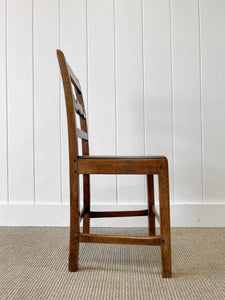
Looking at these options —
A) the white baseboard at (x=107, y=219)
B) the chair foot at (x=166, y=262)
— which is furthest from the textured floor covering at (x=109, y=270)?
the white baseboard at (x=107, y=219)

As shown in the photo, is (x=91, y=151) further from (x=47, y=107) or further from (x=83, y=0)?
(x=83, y=0)

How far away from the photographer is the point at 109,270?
0.88 meters

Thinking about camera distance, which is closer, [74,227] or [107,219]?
[74,227]

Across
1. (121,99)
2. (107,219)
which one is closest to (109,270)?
(107,219)

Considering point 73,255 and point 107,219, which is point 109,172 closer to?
point 73,255

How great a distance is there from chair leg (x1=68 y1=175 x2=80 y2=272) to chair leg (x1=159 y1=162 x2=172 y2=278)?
279mm

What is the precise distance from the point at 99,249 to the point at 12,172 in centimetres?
69

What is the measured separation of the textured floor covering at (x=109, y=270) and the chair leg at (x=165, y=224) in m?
0.04

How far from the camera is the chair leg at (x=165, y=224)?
0.83m

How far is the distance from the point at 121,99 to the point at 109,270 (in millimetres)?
873

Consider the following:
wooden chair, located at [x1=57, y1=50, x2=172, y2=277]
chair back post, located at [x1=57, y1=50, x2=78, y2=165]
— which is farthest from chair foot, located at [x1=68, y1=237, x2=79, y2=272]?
chair back post, located at [x1=57, y1=50, x2=78, y2=165]

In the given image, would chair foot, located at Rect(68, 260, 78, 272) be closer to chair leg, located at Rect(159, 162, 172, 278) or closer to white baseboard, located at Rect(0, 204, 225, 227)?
chair leg, located at Rect(159, 162, 172, 278)

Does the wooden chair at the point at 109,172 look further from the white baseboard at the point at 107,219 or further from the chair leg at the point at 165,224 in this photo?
the white baseboard at the point at 107,219

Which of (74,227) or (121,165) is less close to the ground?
(121,165)
